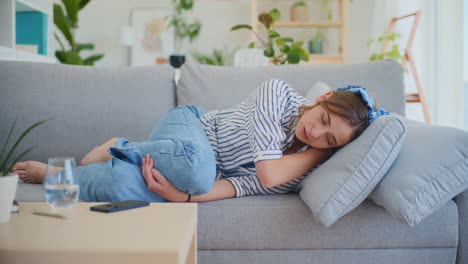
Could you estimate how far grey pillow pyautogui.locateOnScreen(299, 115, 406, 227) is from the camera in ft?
4.12

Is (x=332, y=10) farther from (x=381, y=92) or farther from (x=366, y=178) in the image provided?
(x=366, y=178)

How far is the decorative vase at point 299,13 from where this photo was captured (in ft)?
16.1

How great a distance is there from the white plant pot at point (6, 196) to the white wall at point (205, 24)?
4.79 metres

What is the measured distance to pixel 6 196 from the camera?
861 mm

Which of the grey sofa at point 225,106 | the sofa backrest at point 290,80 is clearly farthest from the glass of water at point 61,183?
the sofa backrest at point 290,80

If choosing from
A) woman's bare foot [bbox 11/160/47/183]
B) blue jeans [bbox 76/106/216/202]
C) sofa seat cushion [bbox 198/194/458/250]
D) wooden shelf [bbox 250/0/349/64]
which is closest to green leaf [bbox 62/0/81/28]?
wooden shelf [bbox 250/0/349/64]

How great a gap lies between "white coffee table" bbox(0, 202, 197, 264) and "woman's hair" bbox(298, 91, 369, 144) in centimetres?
59

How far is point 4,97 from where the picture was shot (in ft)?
6.02

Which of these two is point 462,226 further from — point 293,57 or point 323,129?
point 293,57

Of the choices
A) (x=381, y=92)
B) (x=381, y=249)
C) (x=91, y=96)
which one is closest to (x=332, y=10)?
(x=381, y=92)

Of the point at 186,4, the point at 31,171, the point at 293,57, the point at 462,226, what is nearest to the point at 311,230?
the point at 462,226

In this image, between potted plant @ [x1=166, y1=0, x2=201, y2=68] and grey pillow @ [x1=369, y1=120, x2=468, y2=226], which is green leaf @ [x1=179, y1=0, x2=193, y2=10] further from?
grey pillow @ [x1=369, y1=120, x2=468, y2=226]

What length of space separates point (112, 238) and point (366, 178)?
2.55 feet

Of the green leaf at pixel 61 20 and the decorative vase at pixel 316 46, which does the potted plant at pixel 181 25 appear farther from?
the green leaf at pixel 61 20
